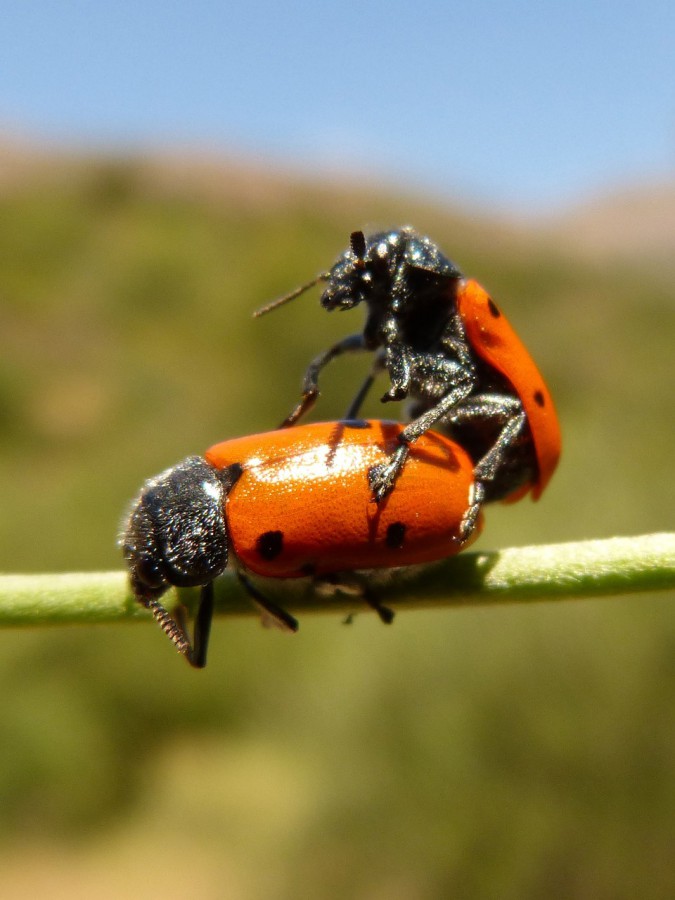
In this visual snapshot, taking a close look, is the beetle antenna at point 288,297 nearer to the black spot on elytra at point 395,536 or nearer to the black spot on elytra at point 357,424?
the black spot on elytra at point 357,424

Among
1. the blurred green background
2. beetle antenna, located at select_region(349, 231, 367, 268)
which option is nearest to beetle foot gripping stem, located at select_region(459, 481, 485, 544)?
beetle antenna, located at select_region(349, 231, 367, 268)

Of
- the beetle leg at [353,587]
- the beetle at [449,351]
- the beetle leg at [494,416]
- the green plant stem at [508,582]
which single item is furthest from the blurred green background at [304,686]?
the green plant stem at [508,582]

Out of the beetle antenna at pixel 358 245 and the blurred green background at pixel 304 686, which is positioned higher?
the beetle antenna at pixel 358 245

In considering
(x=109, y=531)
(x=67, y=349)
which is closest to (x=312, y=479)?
(x=109, y=531)

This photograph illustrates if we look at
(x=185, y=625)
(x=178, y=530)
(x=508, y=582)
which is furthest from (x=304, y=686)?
(x=508, y=582)

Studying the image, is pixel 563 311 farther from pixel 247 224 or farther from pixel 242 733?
pixel 242 733

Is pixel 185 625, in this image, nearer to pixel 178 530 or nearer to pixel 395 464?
pixel 178 530
